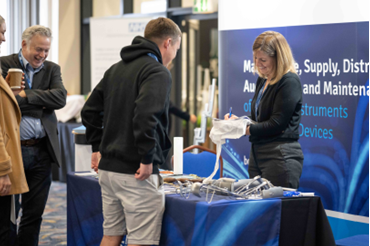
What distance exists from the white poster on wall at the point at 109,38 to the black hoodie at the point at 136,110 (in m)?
4.13

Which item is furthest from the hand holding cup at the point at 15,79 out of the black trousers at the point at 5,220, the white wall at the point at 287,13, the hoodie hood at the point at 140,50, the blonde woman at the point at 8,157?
the white wall at the point at 287,13

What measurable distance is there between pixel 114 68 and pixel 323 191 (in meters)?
2.17

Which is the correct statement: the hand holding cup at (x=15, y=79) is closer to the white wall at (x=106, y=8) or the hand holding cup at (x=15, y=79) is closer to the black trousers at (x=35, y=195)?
the black trousers at (x=35, y=195)

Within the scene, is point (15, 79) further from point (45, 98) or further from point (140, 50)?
point (140, 50)

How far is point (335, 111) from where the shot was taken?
3336 mm

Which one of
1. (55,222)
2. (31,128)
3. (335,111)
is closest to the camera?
(31,128)

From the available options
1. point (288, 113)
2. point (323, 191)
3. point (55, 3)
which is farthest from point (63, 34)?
point (288, 113)

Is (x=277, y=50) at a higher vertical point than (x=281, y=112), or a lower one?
higher

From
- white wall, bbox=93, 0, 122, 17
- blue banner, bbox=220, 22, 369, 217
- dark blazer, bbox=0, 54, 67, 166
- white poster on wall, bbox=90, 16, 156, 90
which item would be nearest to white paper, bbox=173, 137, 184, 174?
dark blazer, bbox=0, 54, 67, 166

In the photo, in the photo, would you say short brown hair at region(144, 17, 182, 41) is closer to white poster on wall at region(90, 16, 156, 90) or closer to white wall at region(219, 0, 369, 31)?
white wall at region(219, 0, 369, 31)

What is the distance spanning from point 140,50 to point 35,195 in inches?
50.9

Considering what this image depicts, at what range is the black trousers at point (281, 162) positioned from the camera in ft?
7.56

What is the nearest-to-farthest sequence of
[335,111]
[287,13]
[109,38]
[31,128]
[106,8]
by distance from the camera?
[31,128]
[335,111]
[287,13]
[109,38]
[106,8]

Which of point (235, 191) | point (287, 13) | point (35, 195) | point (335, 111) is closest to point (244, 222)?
point (235, 191)
